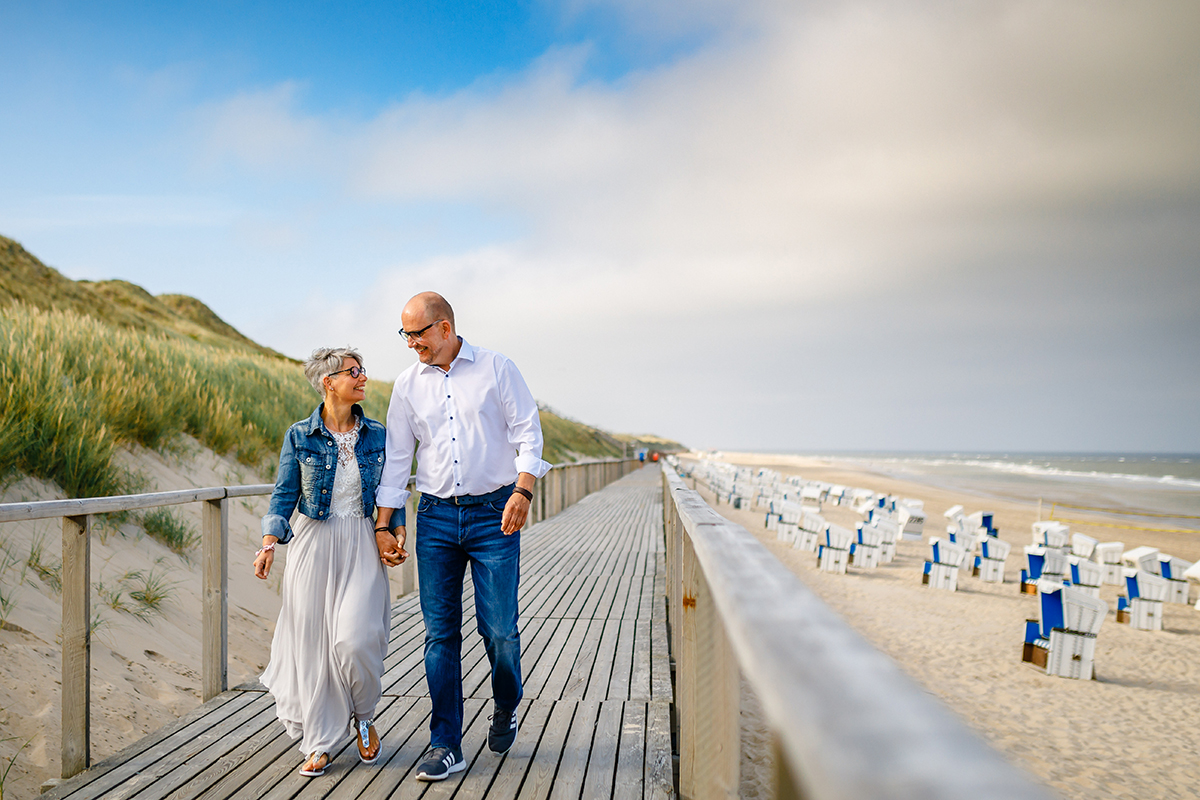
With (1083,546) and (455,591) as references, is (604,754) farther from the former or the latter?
(1083,546)

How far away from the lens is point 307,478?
3070 mm

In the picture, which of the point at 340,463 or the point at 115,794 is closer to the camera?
the point at 115,794

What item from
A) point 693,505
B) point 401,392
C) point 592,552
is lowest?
point 592,552

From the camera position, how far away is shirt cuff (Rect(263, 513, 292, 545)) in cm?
304

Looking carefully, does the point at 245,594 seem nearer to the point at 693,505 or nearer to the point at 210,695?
the point at 210,695

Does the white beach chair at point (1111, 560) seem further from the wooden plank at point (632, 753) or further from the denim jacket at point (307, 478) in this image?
the denim jacket at point (307, 478)

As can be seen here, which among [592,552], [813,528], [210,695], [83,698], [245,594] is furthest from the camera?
[813,528]

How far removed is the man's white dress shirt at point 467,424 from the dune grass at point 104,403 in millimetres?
4133

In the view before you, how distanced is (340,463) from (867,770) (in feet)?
9.63

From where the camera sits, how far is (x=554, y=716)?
3652 millimetres

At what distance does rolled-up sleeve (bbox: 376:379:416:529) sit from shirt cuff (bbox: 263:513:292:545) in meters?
0.38

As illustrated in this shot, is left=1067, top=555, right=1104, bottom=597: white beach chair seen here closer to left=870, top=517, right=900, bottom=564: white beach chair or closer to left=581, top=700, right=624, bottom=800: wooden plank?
left=870, top=517, right=900, bottom=564: white beach chair

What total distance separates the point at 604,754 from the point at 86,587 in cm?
223

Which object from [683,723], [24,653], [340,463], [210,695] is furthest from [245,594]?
[683,723]
